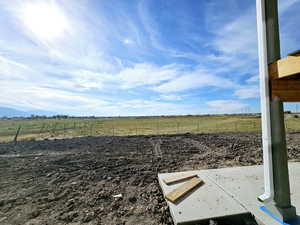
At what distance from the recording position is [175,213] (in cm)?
188

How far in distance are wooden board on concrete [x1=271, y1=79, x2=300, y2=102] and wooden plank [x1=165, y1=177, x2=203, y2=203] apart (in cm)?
192

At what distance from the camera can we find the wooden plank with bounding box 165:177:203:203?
2.21 metres

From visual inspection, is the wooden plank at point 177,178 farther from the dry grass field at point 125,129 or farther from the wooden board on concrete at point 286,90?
the dry grass field at point 125,129

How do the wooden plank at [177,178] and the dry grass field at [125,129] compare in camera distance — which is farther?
the dry grass field at [125,129]

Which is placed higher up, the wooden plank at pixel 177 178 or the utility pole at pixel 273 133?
the utility pole at pixel 273 133

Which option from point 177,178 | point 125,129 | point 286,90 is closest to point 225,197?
point 177,178

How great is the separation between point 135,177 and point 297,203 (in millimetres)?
2947

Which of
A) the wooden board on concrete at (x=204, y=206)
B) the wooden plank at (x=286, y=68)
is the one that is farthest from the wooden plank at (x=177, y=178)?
the wooden plank at (x=286, y=68)

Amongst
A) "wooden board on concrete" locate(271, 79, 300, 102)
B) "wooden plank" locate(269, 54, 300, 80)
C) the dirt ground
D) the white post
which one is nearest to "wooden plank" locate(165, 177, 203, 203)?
the dirt ground

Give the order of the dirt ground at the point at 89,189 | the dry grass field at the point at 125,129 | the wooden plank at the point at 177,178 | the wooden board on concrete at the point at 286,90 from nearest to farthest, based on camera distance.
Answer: the wooden board on concrete at the point at 286,90 < the dirt ground at the point at 89,189 < the wooden plank at the point at 177,178 < the dry grass field at the point at 125,129

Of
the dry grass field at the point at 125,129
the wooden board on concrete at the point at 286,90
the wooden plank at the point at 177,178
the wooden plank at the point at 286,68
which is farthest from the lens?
the dry grass field at the point at 125,129

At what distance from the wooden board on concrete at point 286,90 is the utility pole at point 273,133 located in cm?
6

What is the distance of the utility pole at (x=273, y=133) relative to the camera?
176 cm

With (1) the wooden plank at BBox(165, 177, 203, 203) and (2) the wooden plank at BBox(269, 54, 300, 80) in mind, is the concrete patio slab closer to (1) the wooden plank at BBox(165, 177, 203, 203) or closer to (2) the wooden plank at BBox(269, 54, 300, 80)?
(1) the wooden plank at BBox(165, 177, 203, 203)
